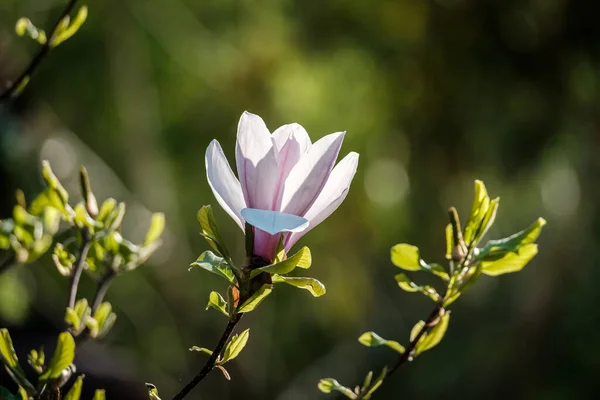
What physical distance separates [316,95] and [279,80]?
201mm

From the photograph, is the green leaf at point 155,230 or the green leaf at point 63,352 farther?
the green leaf at point 155,230

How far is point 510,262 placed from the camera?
0.34m

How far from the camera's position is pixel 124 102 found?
229cm

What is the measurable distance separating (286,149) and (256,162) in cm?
2

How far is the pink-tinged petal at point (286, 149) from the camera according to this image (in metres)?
0.34

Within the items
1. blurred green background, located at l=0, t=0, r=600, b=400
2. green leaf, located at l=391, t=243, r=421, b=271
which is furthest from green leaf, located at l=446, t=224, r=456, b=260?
blurred green background, located at l=0, t=0, r=600, b=400

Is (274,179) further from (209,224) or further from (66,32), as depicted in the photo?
(66,32)

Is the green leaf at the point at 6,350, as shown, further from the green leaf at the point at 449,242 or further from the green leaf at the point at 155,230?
the green leaf at the point at 449,242

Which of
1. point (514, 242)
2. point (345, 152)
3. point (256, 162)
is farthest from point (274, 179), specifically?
point (345, 152)

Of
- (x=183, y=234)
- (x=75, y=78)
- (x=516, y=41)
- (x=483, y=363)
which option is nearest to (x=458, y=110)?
(x=516, y=41)

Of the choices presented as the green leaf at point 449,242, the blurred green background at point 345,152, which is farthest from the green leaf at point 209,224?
the blurred green background at point 345,152

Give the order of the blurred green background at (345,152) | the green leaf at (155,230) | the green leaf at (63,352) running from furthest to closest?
1. the blurred green background at (345,152)
2. the green leaf at (155,230)
3. the green leaf at (63,352)

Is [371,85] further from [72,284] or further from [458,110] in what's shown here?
[72,284]

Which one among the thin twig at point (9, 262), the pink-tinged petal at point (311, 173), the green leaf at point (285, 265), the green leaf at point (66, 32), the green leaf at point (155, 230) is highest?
the green leaf at point (66, 32)
